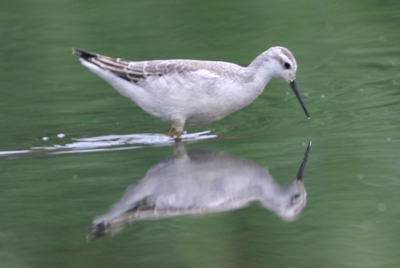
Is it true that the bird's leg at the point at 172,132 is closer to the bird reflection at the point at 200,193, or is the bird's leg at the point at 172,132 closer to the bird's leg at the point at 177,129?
the bird's leg at the point at 177,129

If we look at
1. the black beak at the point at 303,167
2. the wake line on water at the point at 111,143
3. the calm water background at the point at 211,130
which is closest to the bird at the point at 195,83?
the wake line on water at the point at 111,143

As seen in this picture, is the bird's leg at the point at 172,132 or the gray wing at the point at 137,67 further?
the bird's leg at the point at 172,132

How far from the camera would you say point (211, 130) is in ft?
32.0

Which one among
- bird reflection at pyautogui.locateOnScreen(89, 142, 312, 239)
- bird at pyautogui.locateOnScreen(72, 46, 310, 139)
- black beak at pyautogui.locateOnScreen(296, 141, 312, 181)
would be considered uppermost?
bird at pyautogui.locateOnScreen(72, 46, 310, 139)

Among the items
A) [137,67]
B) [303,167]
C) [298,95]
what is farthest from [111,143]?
[303,167]

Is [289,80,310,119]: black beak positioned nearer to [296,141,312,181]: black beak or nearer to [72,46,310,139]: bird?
[72,46,310,139]: bird

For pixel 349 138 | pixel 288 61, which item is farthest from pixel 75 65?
pixel 349 138

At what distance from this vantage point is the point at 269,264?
550cm

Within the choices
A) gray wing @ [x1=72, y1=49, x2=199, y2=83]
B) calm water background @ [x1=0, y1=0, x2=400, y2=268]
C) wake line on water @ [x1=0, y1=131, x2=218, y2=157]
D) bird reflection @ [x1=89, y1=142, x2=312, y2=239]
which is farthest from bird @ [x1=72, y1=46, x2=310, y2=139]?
bird reflection @ [x1=89, y1=142, x2=312, y2=239]

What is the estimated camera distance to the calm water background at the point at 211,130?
19.5 feet

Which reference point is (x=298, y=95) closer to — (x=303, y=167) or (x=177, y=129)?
(x=177, y=129)

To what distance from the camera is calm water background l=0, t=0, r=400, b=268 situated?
19.5 ft

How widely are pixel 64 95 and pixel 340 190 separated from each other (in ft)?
18.8

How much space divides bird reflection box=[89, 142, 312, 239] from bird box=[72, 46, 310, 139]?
1.31 m
